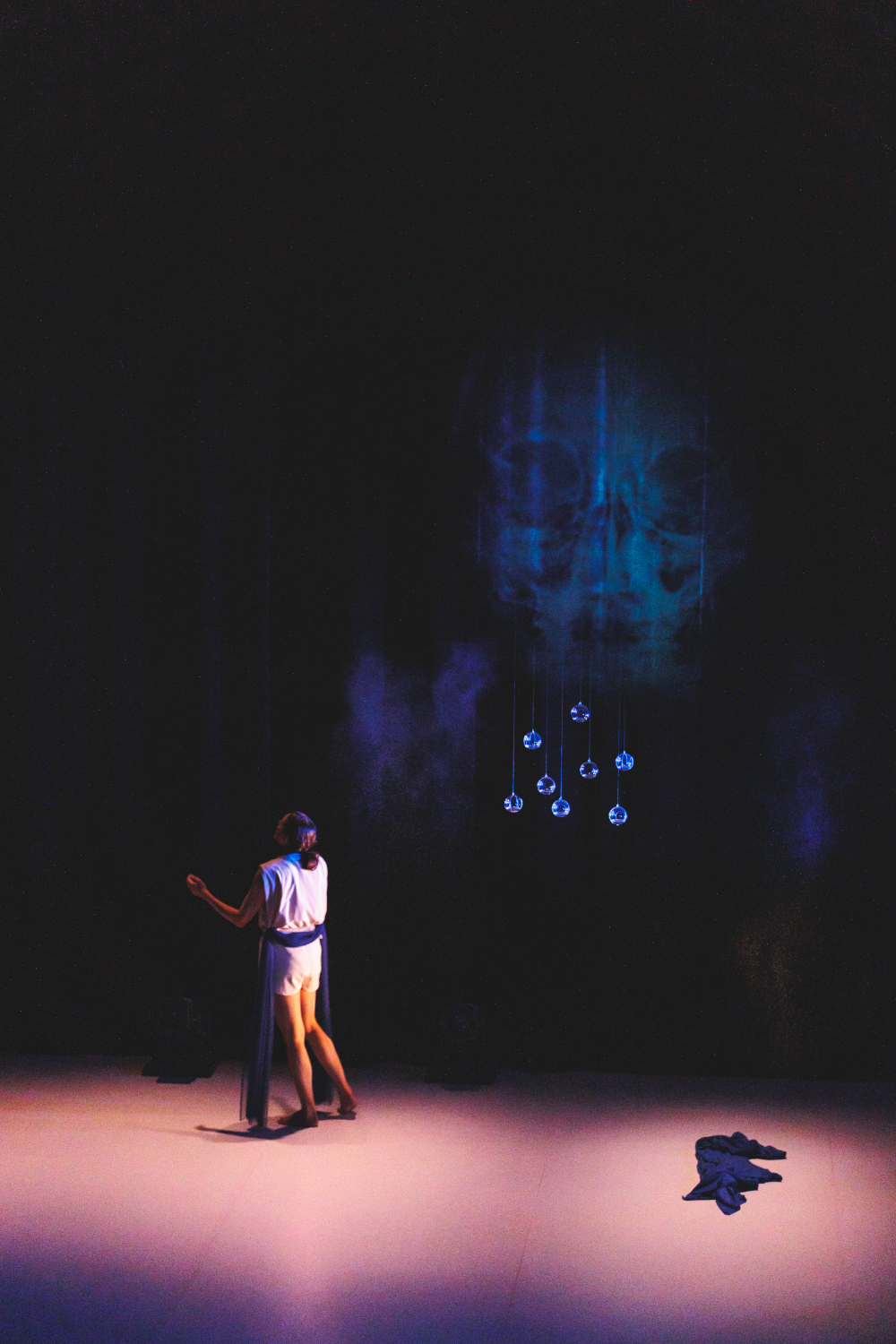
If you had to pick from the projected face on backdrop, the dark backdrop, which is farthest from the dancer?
the projected face on backdrop

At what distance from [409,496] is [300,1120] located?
115 inches

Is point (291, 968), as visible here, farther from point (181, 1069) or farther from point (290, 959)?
point (181, 1069)

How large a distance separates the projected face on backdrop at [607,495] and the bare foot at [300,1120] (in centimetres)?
246

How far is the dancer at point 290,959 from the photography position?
5551 millimetres

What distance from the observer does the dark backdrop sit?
20.6ft

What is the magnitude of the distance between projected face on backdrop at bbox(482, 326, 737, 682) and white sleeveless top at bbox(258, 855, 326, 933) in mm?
1746

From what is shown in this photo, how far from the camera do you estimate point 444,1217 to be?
476 centimetres

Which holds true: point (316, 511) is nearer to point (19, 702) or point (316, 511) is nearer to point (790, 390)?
point (19, 702)

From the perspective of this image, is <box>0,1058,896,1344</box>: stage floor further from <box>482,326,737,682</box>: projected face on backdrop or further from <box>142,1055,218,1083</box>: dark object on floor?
<box>482,326,737,682</box>: projected face on backdrop

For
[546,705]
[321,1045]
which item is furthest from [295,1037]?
[546,705]

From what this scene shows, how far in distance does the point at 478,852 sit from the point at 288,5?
4171 millimetres

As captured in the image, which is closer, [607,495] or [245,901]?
[245,901]

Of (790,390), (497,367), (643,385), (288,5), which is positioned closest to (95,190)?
(288,5)

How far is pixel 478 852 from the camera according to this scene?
651cm
